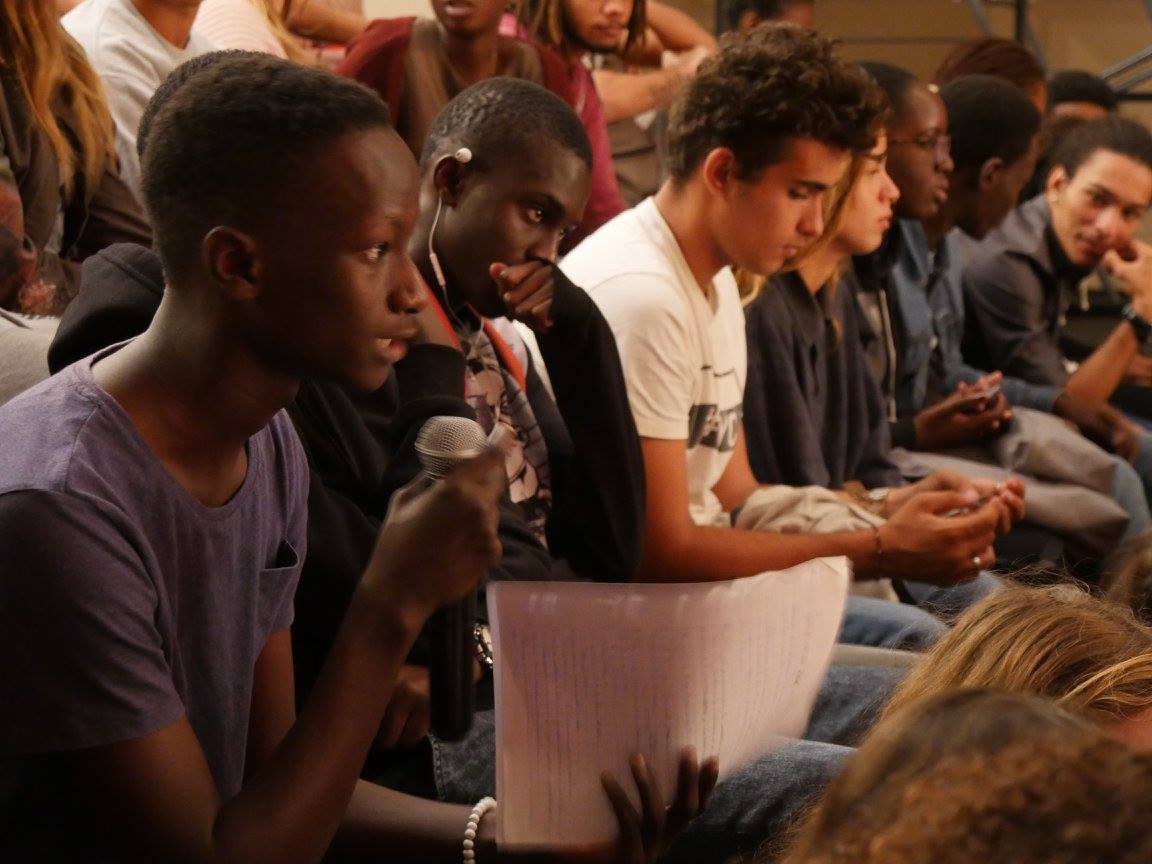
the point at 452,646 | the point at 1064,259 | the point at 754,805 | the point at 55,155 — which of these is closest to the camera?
the point at 452,646

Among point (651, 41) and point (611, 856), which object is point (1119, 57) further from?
point (611, 856)

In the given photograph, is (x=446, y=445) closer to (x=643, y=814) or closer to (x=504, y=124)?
(x=643, y=814)

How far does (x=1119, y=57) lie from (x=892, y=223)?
13.4 ft

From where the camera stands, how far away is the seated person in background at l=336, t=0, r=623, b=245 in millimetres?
2824

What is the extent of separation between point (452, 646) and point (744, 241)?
1.25 meters

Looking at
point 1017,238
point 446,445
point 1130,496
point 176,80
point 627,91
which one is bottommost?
point 1130,496

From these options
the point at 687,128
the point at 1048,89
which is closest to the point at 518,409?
the point at 687,128

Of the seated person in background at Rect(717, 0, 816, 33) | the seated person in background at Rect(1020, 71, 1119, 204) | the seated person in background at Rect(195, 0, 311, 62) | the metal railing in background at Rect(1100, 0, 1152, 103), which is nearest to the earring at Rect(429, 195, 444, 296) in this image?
the seated person in background at Rect(195, 0, 311, 62)

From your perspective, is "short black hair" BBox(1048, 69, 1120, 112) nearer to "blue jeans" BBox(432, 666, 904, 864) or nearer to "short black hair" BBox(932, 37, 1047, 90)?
"short black hair" BBox(932, 37, 1047, 90)

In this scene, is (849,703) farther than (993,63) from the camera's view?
No

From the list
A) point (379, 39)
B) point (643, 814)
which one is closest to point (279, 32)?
point (379, 39)

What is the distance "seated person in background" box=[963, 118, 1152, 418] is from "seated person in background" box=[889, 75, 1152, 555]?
3.0 inches

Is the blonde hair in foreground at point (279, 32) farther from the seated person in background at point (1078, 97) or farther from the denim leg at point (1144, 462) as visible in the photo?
the seated person in background at point (1078, 97)

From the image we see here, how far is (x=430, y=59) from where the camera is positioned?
2.88 m
